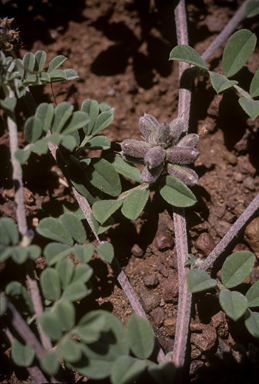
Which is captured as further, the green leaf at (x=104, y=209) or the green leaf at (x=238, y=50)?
the green leaf at (x=238, y=50)

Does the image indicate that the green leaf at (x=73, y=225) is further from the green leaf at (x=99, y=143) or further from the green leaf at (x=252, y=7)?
the green leaf at (x=252, y=7)

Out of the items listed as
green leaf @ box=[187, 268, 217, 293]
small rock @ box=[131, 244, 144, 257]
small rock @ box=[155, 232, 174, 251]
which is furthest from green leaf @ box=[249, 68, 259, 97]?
small rock @ box=[131, 244, 144, 257]

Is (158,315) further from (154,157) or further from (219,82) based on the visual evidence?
(219,82)

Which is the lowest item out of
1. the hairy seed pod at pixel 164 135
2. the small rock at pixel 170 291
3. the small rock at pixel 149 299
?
the small rock at pixel 149 299

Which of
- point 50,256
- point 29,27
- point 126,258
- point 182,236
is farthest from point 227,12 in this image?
point 50,256

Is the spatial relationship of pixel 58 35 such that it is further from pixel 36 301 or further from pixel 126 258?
pixel 36 301

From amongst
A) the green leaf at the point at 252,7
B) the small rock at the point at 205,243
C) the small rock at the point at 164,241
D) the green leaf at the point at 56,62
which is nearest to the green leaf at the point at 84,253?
the small rock at the point at 164,241

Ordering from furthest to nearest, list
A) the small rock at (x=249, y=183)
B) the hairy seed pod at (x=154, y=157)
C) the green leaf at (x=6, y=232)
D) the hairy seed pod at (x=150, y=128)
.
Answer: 1. the small rock at (x=249, y=183)
2. the hairy seed pod at (x=150, y=128)
3. the hairy seed pod at (x=154, y=157)
4. the green leaf at (x=6, y=232)
